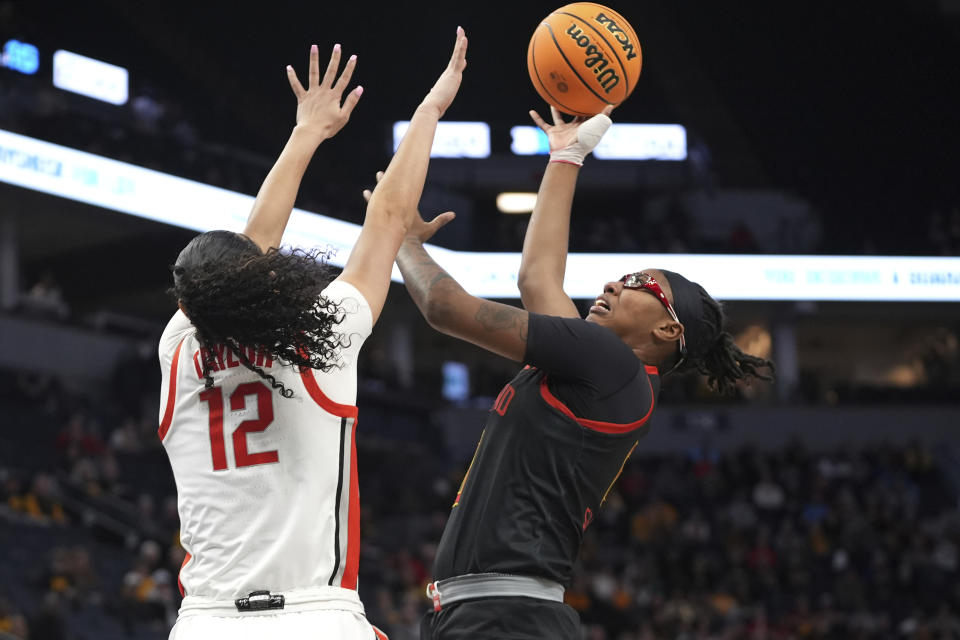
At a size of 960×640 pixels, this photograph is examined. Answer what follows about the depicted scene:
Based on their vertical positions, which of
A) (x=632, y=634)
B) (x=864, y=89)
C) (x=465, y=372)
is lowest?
(x=632, y=634)

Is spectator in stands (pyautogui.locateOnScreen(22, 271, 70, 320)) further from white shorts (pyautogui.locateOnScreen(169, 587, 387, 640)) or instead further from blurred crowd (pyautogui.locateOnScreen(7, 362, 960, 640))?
white shorts (pyautogui.locateOnScreen(169, 587, 387, 640))

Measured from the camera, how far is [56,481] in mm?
13234

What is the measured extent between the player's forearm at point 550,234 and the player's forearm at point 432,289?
0.41m

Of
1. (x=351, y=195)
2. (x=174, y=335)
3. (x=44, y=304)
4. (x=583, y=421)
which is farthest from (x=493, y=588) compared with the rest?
(x=351, y=195)

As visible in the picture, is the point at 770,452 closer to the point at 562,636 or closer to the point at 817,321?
the point at 817,321

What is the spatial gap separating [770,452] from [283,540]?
72.1 ft

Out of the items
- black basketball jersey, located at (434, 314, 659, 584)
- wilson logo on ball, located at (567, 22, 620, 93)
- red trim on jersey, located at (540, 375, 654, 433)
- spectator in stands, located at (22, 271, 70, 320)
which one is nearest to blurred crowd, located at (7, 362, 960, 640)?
spectator in stands, located at (22, 271, 70, 320)

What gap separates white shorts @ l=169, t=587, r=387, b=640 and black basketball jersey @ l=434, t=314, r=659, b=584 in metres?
0.48

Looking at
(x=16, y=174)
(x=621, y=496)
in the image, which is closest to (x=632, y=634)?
(x=621, y=496)

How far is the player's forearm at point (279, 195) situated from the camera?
285 centimetres

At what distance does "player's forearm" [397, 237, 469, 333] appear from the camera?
2.90 metres

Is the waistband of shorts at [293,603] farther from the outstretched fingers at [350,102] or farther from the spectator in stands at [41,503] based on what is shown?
the spectator in stands at [41,503]

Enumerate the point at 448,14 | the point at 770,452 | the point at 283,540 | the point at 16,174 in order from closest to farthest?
1. the point at 283,540
2. the point at 16,174
3. the point at 448,14
4. the point at 770,452

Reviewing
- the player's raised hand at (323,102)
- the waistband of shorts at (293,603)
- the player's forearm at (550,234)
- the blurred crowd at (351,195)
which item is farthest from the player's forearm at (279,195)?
the blurred crowd at (351,195)
